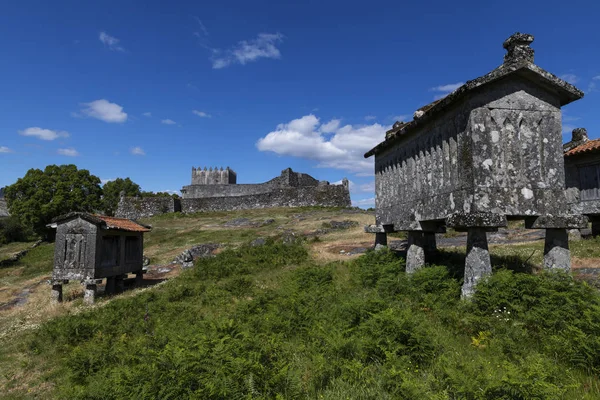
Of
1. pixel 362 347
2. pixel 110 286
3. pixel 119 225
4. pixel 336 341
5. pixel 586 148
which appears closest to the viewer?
pixel 362 347

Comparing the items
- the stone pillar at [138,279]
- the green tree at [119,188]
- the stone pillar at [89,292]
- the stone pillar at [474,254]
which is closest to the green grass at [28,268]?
the stone pillar at [138,279]

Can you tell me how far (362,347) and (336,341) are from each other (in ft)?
1.35

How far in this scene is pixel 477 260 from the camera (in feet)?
24.9

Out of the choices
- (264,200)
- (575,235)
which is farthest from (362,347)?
(264,200)

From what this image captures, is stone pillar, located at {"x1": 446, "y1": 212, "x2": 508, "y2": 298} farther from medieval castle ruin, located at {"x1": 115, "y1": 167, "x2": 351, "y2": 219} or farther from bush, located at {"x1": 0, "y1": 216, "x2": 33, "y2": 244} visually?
bush, located at {"x1": 0, "y1": 216, "x2": 33, "y2": 244}

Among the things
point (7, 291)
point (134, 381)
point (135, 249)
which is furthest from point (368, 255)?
point (7, 291)

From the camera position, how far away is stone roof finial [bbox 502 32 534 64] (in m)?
7.49

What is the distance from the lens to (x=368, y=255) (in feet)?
41.9

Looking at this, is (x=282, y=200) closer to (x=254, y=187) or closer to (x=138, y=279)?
(x=254, y=187)

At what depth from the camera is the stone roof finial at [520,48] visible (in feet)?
24.6

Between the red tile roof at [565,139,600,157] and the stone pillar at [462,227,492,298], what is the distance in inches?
522

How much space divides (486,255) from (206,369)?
602cm

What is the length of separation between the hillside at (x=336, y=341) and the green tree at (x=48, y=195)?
3786cm

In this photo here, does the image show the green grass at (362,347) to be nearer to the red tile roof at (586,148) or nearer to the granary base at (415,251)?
the granary base at (415,251)
